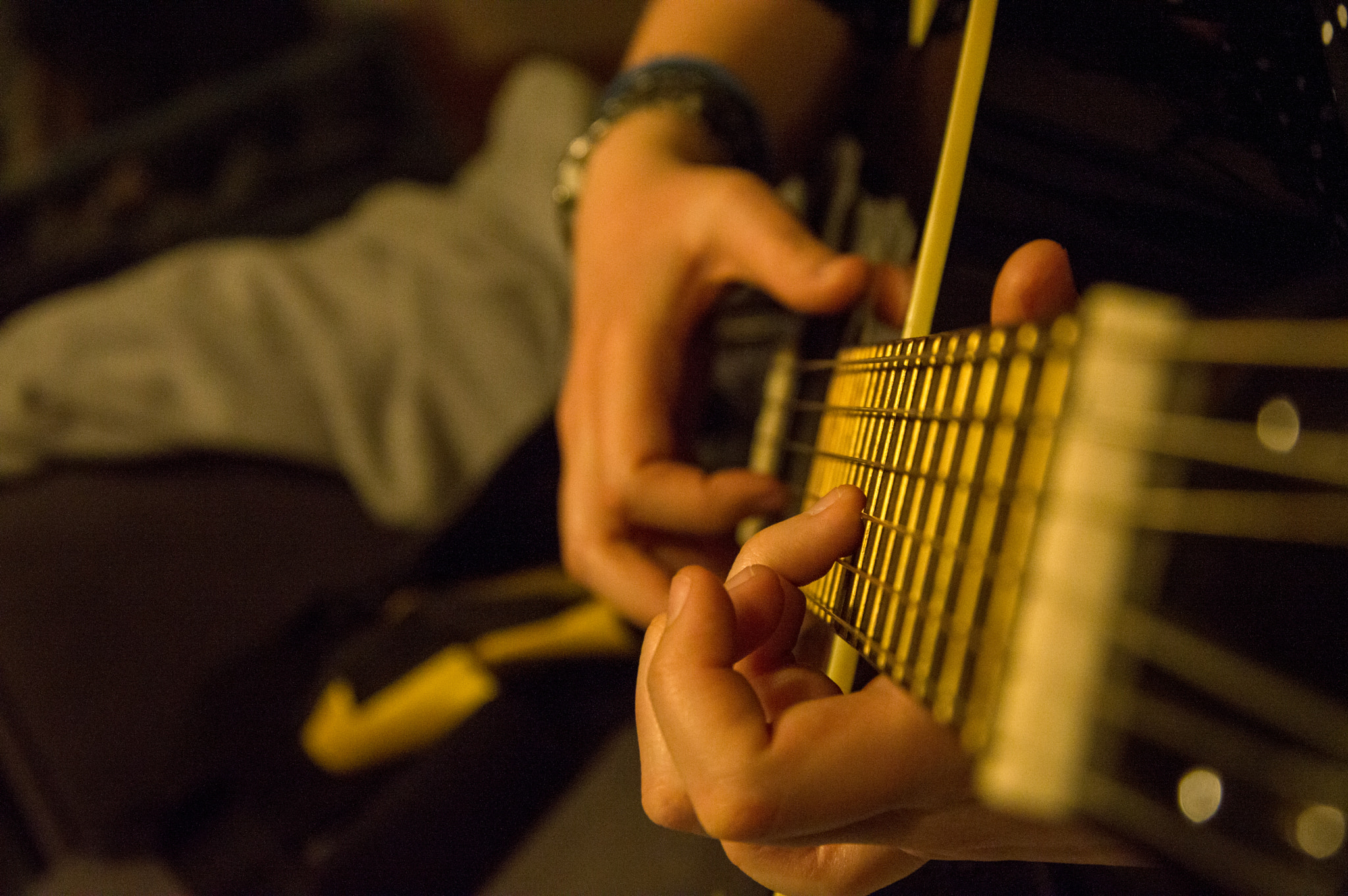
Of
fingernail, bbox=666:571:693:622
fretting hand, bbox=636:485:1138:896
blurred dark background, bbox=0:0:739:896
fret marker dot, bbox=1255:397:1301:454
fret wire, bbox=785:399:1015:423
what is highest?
fret marker dot, bbox=1255:397:1301:454

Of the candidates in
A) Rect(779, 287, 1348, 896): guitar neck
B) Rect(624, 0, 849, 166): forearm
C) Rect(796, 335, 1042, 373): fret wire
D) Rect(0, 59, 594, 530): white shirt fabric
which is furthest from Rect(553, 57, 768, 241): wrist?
Rect(779, 287, 1348, 896): guitar neck

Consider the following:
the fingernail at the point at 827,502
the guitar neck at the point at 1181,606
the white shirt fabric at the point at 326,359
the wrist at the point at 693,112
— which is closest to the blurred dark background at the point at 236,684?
the white shirt fabric at the point at 326,359

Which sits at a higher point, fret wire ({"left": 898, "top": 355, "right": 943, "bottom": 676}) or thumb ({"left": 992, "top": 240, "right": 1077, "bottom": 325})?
thumb ({"left": 992, "top": 240, "right": 1077, "bottom": 325})

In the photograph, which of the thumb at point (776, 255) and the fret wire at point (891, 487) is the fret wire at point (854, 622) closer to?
the fret wire at point (891, 487)

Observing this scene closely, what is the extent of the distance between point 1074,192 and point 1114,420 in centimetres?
24

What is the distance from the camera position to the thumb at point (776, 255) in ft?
1.44

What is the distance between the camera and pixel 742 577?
326 millimetres

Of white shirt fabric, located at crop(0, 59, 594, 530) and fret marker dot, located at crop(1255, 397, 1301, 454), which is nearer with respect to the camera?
fret marker dot, located at crop(1255, 397, 1301, 454)

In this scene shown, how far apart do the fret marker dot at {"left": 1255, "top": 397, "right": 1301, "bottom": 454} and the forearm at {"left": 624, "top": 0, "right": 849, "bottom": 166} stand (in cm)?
53

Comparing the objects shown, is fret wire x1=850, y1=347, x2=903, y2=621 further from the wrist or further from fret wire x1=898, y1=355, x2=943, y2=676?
the wrist

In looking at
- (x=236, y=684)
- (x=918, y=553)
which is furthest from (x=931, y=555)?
(x=236, y=684)

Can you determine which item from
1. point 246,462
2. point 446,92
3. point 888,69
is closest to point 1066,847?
point 888,69

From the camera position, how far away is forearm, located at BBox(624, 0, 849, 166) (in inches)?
24.7

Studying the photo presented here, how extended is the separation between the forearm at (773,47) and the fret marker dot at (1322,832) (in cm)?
59
